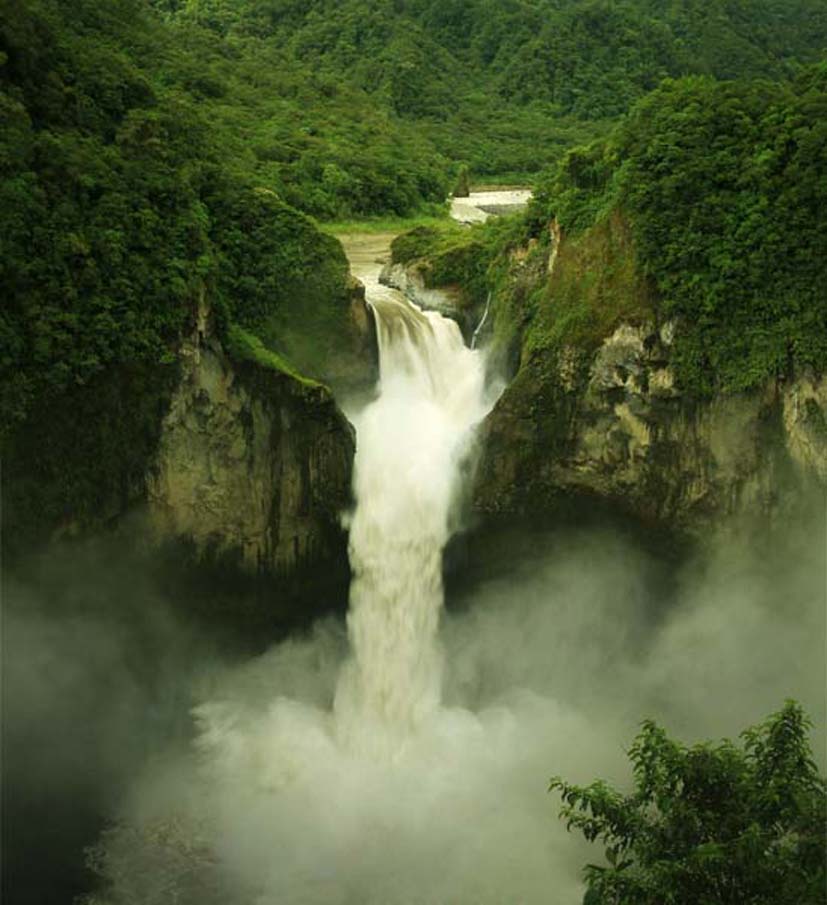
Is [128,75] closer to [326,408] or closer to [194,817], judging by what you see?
[326,408]

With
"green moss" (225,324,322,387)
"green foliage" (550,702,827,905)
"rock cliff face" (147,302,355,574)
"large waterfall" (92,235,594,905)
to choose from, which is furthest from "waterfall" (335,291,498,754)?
"green foliage" (550,702,827,905)

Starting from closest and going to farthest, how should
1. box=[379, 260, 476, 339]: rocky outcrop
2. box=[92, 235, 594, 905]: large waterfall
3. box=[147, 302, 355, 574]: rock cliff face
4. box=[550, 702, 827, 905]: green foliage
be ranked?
box=[550, 702, 827, 905]: green foliage < box=[92, 235, 594, 905]: large waterfall < box=[147, 302, 355, 574]: rock cliff face < box=[379, 260, 476, 339]: rocky outcrop

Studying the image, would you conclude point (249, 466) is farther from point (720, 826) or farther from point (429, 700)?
point (720, 826)

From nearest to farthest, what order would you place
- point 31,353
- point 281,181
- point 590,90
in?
point 31,353 < point 281,181 < point 590,90

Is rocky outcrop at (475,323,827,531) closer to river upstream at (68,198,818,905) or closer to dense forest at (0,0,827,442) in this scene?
river upstream at (68,198,818,905)

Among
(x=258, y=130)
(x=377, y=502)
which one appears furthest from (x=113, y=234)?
(x=258, y=130)

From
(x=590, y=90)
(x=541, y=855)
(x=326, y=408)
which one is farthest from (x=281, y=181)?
(x=590, y=90)
